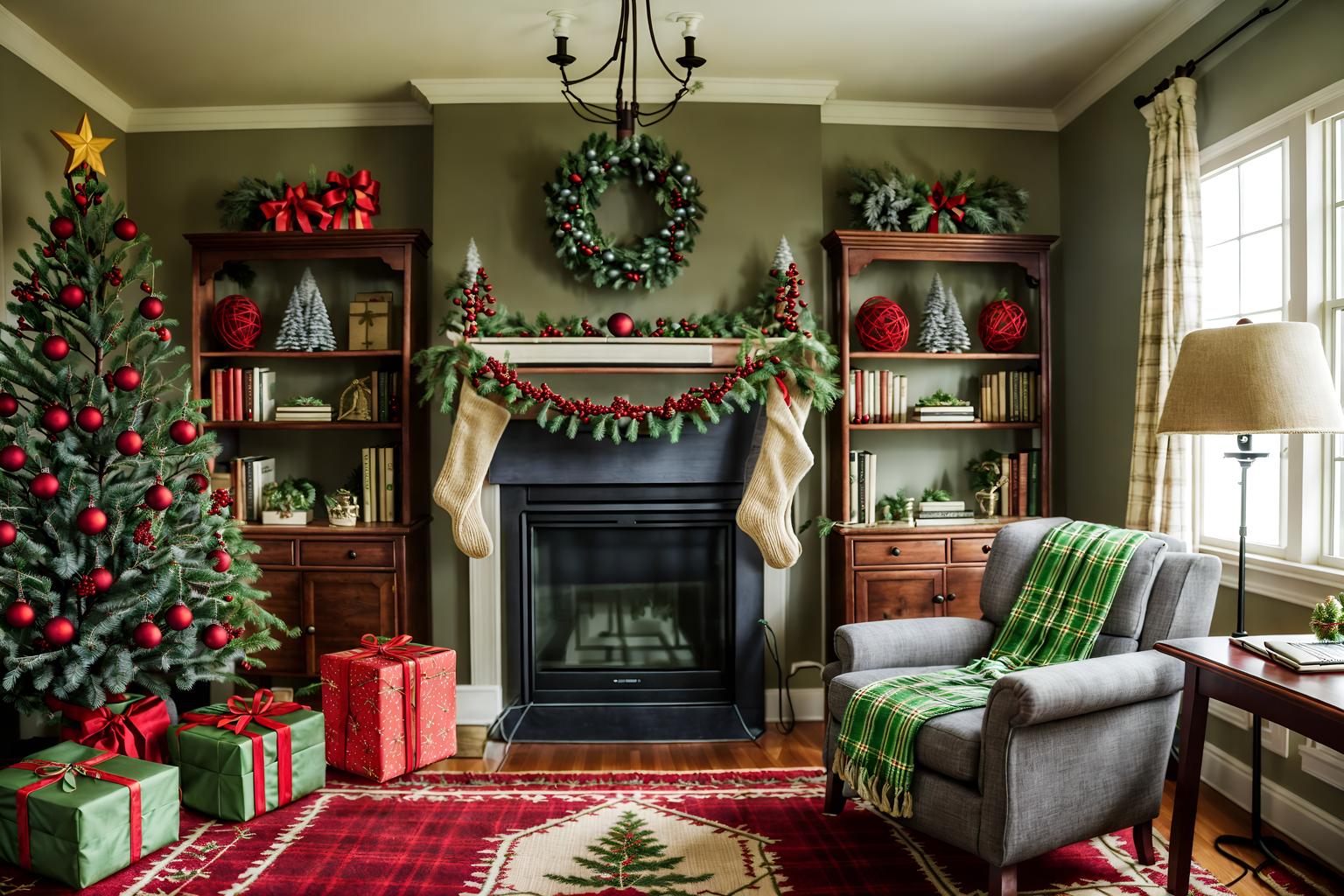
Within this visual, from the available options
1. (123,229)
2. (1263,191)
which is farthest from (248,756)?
(1263,191)

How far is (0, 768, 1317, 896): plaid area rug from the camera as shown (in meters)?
2.27

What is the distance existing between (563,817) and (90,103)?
140 inches

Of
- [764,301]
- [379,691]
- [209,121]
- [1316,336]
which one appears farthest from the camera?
[209,121]

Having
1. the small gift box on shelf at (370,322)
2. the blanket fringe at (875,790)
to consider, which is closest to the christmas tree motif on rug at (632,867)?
the blanket fringe at (875,790)

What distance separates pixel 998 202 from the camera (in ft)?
12.4

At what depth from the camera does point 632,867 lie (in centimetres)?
238

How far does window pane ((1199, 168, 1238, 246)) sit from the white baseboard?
1798 mm

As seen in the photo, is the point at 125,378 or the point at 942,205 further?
the point at 942,205

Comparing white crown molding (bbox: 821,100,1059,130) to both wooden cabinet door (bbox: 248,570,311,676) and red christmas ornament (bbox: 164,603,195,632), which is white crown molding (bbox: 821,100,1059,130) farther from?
red christmas ornament (bbox: 164,603,195,632)

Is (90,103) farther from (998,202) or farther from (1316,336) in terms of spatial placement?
(1316,336)

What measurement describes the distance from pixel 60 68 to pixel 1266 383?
434 centimetres

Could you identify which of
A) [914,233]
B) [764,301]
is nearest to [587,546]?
[764,301]

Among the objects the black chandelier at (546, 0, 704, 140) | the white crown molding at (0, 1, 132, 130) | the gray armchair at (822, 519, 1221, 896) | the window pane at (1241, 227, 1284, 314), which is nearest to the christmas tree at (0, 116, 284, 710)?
the white crown molding at (0, 1, 132, 130)

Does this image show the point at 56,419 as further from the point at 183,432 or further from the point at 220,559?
the point at 220,559
